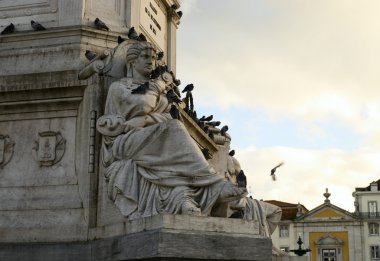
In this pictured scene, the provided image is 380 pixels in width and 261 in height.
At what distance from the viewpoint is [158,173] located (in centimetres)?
865

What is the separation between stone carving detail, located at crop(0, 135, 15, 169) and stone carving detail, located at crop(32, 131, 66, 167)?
1.19 feet

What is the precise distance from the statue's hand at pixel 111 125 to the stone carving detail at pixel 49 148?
0.79m

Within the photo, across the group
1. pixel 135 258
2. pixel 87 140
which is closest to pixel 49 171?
pixel 87 140

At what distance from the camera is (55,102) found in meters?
9.88

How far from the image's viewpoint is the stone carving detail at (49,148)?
9719 mm

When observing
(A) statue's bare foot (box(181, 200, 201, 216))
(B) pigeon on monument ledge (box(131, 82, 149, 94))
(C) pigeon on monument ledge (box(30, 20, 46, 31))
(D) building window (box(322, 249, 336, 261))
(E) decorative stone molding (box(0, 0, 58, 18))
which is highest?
(E) decorative stone molding (box(0, 0, 58, 18))

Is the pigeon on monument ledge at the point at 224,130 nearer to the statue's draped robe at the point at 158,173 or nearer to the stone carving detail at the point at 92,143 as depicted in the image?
the stone carving detail at the point at 92,143

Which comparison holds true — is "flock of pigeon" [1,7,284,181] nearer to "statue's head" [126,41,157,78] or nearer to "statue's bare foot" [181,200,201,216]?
"statue's head" [126,41,157,78]

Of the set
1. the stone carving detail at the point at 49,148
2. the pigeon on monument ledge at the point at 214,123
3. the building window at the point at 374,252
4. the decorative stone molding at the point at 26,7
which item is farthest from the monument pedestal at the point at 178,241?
the building window at the point at 374,252

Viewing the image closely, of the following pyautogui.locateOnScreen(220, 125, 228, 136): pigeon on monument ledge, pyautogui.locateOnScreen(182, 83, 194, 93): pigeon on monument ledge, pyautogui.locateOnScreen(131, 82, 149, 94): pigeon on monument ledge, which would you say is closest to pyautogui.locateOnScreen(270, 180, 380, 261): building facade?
pyautogui.locateOnScreen(220, 125, 228, 136): pigeon on monument ledge

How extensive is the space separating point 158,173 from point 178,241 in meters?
1.07

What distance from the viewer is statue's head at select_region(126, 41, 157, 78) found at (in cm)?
966

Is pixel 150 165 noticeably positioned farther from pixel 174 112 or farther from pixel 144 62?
pixel 144 62

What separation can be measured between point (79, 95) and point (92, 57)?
1.86 ft
